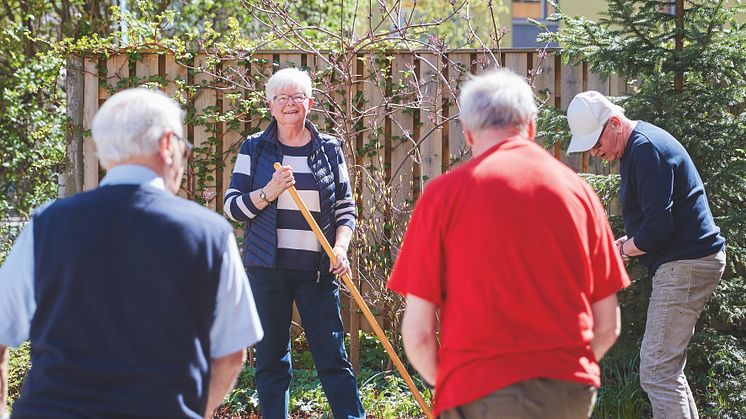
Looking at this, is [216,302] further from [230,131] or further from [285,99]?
[230,131]

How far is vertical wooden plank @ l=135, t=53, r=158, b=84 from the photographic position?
6.90 metres

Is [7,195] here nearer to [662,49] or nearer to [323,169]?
[323,169]

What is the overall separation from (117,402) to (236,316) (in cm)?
39

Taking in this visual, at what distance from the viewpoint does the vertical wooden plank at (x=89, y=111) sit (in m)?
6.91

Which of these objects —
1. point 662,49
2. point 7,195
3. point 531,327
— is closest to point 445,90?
point 662,49

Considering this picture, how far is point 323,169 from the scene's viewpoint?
15.4 ft

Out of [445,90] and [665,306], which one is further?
[445,90]

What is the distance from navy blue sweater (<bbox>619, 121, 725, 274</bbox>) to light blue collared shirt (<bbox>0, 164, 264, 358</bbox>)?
7.33 feet

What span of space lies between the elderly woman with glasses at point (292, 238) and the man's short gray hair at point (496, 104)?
2008 mm

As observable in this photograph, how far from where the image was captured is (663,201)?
4035 millimetres

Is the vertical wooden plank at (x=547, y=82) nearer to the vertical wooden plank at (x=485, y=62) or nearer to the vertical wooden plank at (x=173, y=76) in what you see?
the vertical wooden plank at (x=485, y=62)

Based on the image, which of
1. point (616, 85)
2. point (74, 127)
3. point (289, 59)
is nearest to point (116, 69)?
point (74, 127)

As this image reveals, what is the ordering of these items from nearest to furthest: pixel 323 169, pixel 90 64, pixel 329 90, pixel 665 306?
pixel 665 306 → pixel 323 169 → pixel 329 90 → pixel 90 64

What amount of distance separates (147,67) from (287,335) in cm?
303
